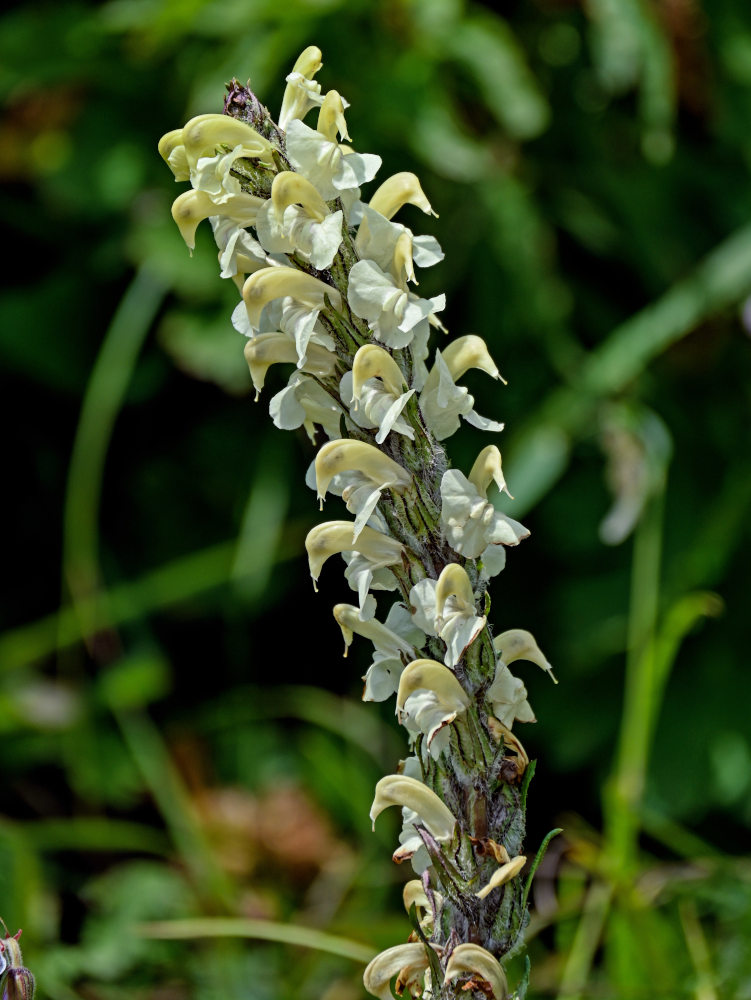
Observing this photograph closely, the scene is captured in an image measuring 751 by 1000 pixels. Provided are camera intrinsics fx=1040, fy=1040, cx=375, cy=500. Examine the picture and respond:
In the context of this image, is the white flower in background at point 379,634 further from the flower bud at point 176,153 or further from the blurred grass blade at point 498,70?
the blurred grass blade at point 498,70

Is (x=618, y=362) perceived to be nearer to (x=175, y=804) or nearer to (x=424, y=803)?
(x=175, y=804)

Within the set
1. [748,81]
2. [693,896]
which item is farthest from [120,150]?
[693,896]

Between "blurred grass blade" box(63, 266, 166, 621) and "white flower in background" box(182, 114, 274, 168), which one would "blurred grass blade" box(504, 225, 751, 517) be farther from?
"white flower in background" box(182, 114, 274, 168)

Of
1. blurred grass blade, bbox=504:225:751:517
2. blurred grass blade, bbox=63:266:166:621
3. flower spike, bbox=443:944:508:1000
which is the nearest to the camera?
flower spike, bbox=443:944:508:1000

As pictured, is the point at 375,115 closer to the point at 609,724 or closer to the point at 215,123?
the point at 609,724

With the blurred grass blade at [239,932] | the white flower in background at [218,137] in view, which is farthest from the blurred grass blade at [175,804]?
the white flower in background at [218,137]

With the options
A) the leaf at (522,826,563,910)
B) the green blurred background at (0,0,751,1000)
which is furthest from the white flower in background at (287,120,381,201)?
the green blurred background at (0,0,751,1000)

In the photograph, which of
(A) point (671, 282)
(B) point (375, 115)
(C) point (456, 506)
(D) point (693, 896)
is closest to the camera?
(C) point (456, 506)

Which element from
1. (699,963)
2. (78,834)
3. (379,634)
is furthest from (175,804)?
(379,634)
